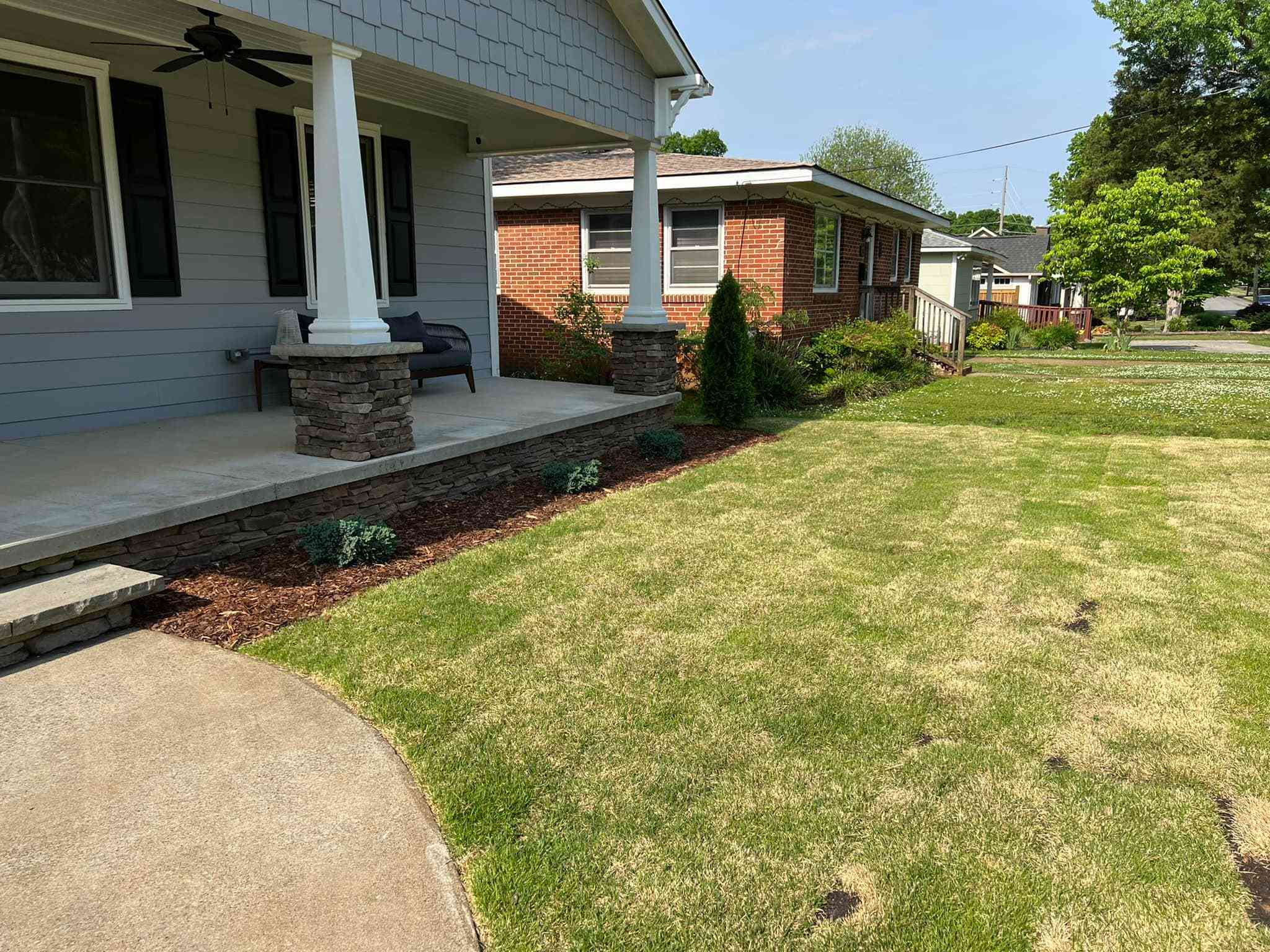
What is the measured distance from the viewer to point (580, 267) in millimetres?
13758

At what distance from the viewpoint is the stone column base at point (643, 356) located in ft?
28.8

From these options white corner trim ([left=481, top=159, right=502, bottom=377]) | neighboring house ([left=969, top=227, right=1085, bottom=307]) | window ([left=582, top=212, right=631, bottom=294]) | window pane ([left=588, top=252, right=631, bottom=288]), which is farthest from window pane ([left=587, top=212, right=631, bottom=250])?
neighboring house ([left=969, top=227, right=1085, bottom=307])

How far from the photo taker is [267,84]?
24.1 ft

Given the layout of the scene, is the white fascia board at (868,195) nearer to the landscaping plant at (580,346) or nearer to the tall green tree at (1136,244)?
the landscaping plant at (580,346)

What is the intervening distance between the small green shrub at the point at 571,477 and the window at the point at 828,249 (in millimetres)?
9309

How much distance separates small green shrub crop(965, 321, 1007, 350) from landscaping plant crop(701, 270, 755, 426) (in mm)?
15705

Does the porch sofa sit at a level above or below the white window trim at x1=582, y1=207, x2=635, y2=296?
below

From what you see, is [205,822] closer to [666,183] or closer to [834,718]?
[834,718]

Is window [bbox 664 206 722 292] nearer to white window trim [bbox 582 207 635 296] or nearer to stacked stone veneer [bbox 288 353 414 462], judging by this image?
white window trim [bbox 582 207 635 296]

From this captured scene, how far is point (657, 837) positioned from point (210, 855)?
1223 millimetres

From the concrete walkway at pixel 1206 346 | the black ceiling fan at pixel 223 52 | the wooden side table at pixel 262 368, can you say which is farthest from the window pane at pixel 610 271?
the concrete walkway at pixel 1206 346

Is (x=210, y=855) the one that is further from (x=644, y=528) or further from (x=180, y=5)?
(x=180, y=5)

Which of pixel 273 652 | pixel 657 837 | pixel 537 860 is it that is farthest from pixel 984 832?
pixel 273 652

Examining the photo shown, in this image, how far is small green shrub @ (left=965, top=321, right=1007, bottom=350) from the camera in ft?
76.1
